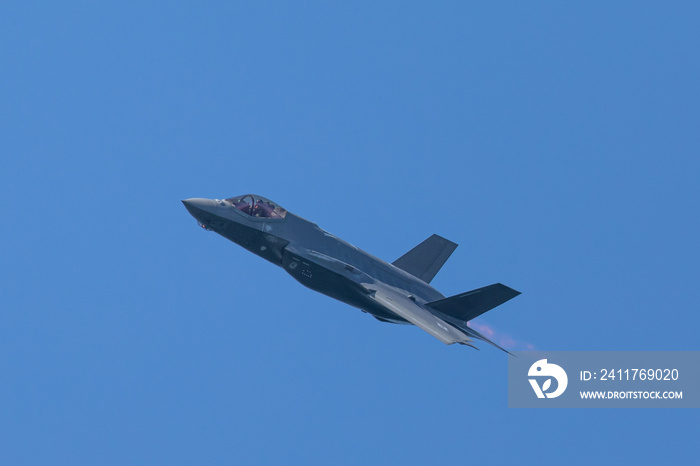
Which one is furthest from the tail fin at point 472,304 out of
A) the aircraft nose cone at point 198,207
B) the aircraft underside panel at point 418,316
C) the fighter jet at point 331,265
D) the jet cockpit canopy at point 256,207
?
the aircraft nose cone at point 198,207

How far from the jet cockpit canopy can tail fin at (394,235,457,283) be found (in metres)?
7.35

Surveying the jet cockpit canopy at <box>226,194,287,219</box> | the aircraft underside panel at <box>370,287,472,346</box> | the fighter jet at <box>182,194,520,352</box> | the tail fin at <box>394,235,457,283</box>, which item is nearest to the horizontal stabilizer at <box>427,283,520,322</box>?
the fighter jet at <box>182,194,520,352</box>

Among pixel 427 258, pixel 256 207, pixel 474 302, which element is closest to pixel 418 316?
pixel 474 302

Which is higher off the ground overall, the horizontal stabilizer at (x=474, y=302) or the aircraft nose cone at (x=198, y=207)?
the aircraft nose cone at (x=198, y=207)

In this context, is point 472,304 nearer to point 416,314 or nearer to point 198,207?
point 416,314

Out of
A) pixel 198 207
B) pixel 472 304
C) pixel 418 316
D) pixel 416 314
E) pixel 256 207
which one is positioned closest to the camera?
pixel 418 316

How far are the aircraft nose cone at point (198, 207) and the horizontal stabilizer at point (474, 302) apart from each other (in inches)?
450

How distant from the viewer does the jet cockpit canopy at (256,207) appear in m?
50.1

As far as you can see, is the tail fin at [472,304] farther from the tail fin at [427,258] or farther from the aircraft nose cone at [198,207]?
the aircraft nose cone at [198,207]

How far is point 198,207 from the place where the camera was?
49.2m

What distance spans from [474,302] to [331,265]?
275 inches

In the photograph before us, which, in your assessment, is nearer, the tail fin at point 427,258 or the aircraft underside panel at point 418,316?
the aircraft underside panel at point 418,316

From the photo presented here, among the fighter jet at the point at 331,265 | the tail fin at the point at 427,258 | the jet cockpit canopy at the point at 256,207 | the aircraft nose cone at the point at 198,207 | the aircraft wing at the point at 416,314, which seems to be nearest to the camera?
the aircraft wing at the point at 416,314

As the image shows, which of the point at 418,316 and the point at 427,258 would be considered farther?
the point at 427,258
